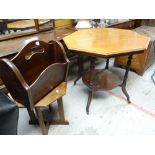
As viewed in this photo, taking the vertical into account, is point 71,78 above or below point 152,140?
below

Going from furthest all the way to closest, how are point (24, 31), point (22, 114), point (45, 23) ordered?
point (45, 23)
point (24, 31)
point (22, 114)

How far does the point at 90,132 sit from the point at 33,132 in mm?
542

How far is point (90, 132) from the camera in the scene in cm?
167

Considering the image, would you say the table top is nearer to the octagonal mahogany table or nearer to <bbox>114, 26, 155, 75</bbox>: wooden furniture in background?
the octagonal mahogany table

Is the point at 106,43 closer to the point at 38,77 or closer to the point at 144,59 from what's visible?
the point at 38,77

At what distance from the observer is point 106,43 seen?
1.72 meters

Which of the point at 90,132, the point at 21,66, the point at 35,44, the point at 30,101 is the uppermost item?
the point at 35,44

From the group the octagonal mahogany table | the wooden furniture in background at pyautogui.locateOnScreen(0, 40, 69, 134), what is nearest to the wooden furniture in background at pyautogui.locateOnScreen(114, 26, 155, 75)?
the octagonal mahogany table

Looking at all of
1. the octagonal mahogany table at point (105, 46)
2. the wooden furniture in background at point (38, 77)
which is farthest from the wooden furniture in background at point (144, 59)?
the wooden furniture in background at point (38, 77)

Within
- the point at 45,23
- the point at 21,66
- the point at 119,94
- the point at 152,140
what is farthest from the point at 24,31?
the point at 152,140

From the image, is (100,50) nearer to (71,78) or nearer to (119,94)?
(119,94)

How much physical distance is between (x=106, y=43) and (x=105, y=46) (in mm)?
92

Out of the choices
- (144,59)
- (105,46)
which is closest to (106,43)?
(105,46)

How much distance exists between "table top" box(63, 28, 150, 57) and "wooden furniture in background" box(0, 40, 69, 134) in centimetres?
22
